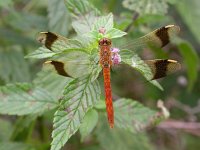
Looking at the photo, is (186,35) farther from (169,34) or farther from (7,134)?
(169,34)

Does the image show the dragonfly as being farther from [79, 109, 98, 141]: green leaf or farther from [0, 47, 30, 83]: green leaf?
[0, 47, 30, 83]: green leaf

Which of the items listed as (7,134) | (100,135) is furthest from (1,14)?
(100,135)

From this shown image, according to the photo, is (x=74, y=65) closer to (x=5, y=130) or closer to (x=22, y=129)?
(x=22, y=129)

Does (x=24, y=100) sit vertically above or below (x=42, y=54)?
below

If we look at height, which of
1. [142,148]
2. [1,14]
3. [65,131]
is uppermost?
[1,14]

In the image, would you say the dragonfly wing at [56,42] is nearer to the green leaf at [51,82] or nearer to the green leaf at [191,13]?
the green leaf at [51,82]

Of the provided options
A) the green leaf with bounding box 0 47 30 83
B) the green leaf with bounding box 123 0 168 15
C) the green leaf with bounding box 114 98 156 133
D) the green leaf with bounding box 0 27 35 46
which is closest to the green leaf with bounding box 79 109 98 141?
the green leaf with bounding box 114 98 156 133

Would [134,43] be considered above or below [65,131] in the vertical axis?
above

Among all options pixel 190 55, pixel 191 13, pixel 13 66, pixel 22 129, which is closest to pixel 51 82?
pixel 22 129
